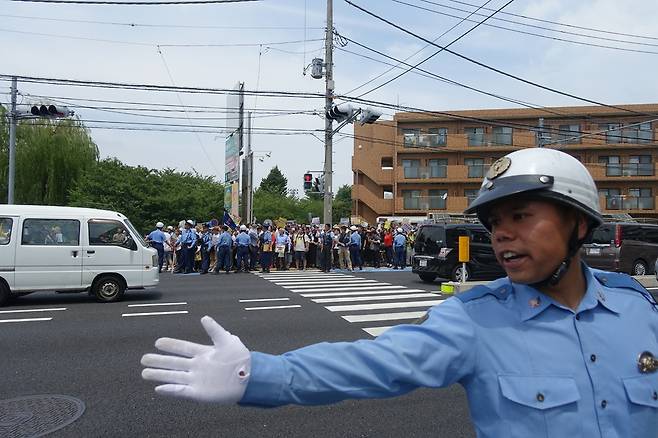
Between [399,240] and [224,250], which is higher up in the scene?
[399,240]

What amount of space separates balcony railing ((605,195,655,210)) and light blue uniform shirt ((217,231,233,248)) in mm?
30924

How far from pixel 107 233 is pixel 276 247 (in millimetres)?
9045

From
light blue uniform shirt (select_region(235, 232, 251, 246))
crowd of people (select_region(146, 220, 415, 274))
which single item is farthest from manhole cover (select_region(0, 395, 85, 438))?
light blue uniform shirt (select_region(235, 232, 251, 246))

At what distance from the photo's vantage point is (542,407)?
143 centimetres

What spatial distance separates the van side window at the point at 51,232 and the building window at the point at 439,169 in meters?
32.1

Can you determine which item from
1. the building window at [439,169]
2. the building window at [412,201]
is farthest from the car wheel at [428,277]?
the building window at [439,169]

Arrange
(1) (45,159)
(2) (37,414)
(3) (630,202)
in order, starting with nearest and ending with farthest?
1. (2) (37,414)
2. (1) (45,159)
3. (3) (630,202)

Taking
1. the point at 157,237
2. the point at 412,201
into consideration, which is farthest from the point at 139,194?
the point at 412,201

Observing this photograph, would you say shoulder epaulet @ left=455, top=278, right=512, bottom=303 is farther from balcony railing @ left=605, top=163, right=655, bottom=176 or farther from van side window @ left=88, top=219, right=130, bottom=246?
balcony railing @ left=605, top=163, right=655, bottom=176

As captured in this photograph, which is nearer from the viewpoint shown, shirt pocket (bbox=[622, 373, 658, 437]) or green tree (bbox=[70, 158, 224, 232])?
shirt pocket (bbox=[622, 373, 658, 437])

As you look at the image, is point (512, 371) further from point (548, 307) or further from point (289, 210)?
point (289, 210)

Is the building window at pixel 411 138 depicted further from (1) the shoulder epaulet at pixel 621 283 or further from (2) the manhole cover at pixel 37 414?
(1) the shoulder epaulet at pixel 621 283

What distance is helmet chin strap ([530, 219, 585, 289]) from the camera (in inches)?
63.2

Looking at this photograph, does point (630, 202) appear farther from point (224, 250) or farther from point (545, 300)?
point (545, 300)
